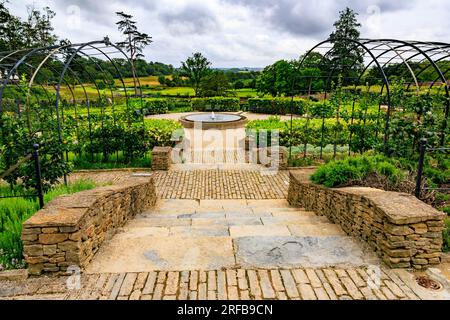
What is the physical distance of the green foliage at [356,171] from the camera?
523 cm

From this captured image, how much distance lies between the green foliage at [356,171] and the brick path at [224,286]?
2.30m

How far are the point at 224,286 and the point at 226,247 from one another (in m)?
0.76

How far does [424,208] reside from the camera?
3.51m

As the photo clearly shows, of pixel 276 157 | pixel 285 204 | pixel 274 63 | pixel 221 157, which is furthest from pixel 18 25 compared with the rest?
pixel 285 204

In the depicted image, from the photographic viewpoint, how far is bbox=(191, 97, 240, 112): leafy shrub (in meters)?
26.3

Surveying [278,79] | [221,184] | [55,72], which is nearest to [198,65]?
[278,79]

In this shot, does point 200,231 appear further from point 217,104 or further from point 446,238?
point 217,104

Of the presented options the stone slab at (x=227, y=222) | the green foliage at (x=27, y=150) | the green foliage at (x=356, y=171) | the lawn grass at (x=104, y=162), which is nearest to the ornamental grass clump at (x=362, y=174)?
the green foliage at (x=356, y=171)

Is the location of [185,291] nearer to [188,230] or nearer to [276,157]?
[188,230]

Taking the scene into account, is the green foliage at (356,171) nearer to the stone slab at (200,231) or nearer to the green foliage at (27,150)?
the stone slab at (200,231)
